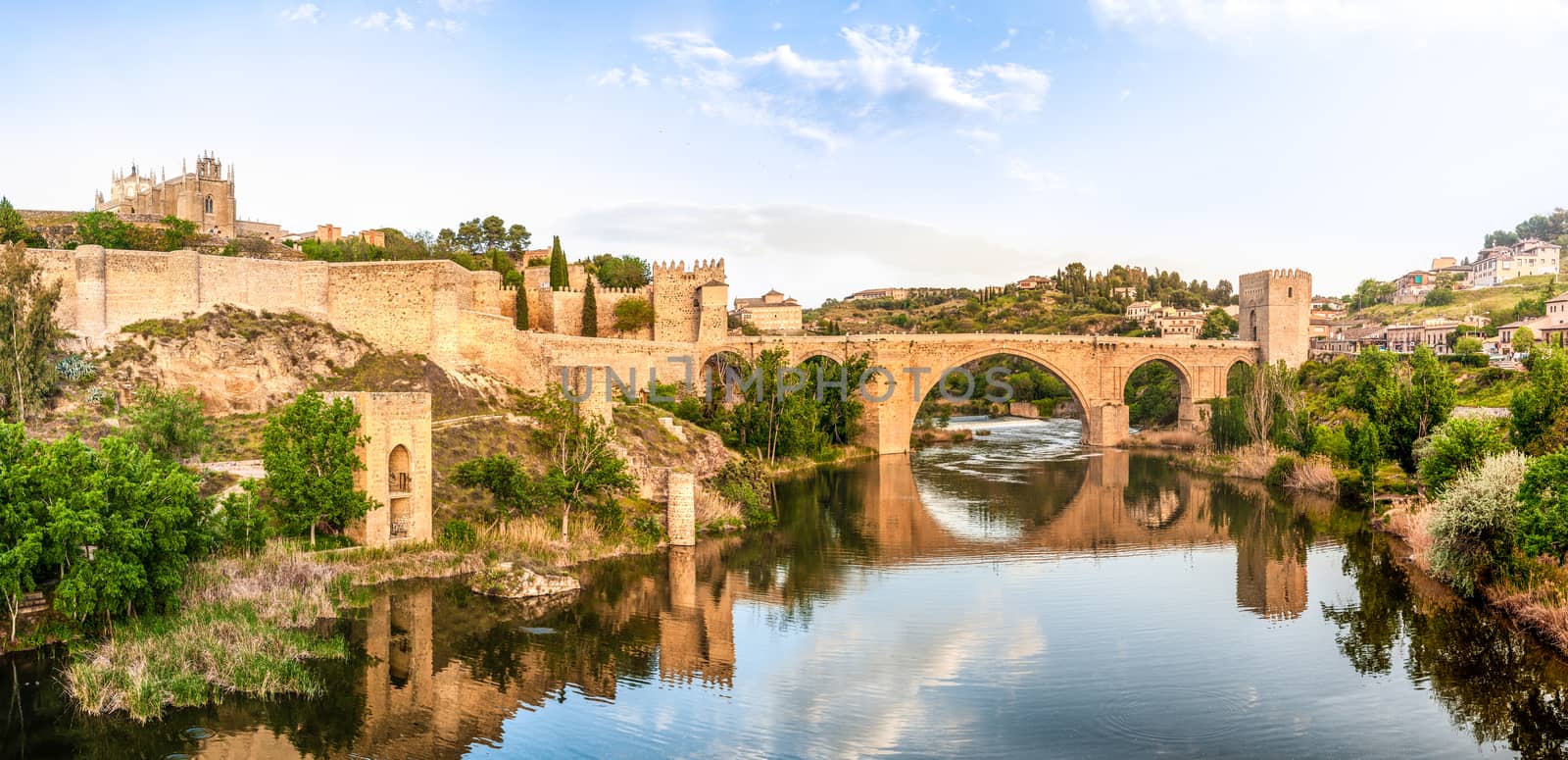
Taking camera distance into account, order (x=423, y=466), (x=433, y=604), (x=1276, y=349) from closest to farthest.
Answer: (x=433, y=604), (x=423, y=466), (x=1276, y=349)

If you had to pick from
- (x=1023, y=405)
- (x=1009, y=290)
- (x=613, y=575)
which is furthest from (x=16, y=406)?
(x=1009, y=290)

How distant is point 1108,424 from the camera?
39.7 meters

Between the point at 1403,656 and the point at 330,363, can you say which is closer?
the point at 1403,656

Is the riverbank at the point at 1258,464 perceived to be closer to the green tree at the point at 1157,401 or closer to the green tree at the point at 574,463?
the green tree at the point at 1157,401

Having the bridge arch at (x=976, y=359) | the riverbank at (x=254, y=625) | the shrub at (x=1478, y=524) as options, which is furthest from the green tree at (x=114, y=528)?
the bridge arch at (x=976, y=359)

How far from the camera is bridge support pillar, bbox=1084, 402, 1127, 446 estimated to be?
3959 cm

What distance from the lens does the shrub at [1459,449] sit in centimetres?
1647

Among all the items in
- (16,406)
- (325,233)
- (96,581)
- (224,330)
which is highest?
(325,233)

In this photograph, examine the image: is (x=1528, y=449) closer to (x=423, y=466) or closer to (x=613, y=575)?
(x=613, y=575)

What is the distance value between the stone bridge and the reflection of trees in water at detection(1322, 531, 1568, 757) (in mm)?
21785

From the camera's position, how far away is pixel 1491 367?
1353 inches

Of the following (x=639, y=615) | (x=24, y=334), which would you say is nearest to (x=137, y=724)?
(x=639, y=615)

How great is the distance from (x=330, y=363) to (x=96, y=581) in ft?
38.6

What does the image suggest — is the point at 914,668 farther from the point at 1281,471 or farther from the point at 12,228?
the point at 12,228
